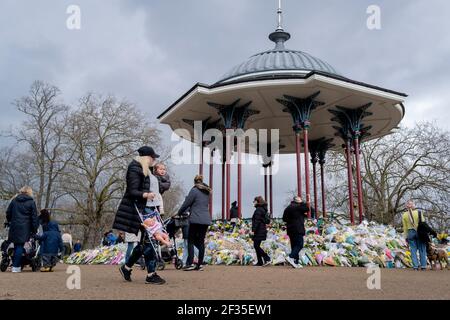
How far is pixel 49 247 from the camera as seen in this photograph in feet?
31.7

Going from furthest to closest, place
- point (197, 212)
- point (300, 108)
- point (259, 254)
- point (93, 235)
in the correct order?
1. point (93, 235)
2. point (300, 108)
3. point (259, 254)
4. point (197, 212)

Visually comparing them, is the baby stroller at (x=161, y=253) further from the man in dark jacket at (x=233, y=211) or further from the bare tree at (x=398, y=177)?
the bare tree at (x=398, y=177)

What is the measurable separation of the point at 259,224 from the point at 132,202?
5162mm

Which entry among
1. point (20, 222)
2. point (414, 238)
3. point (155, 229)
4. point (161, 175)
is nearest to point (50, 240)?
point (20, 222)

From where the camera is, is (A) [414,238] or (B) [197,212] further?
(A) [414,238]

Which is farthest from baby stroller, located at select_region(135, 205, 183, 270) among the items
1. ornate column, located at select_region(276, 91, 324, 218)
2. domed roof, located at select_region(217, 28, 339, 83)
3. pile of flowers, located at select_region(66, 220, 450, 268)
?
domed roof, located at select_region(217, 28, 339, 83)

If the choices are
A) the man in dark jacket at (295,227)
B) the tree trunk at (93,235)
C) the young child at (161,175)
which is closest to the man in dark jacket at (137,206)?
the young child at (161,175)

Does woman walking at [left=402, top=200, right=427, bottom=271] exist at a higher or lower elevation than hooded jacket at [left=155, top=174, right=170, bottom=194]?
lower

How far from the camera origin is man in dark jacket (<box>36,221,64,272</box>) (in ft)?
31.3

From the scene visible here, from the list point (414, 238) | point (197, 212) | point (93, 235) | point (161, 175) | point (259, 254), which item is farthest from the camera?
point (93, 235)

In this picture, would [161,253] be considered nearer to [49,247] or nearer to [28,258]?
[49,247]

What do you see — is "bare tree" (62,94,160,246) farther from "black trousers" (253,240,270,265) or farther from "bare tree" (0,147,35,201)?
"black trousers" (253,240,270,265)

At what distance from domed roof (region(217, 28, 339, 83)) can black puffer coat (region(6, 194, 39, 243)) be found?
10360 mm
